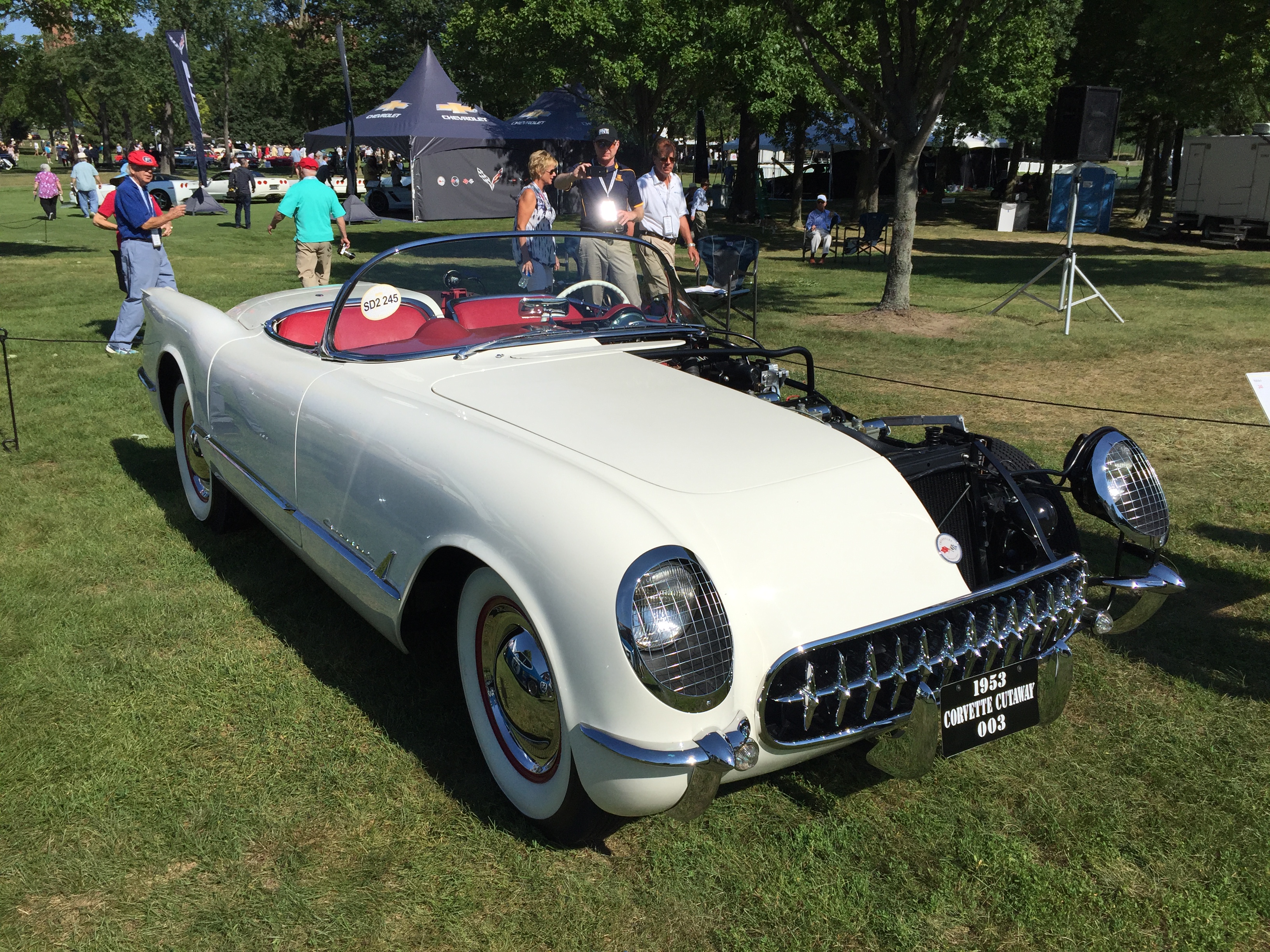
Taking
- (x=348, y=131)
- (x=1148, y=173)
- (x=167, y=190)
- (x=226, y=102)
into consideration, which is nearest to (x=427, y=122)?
(x=348, y=131)

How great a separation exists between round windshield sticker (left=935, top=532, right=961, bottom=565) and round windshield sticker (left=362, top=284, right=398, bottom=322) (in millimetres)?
Result: 2289

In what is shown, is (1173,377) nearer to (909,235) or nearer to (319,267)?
(909,235)

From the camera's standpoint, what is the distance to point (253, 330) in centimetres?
442

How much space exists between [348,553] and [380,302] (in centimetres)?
118

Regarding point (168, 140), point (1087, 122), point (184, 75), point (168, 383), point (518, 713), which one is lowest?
point (518, 713)

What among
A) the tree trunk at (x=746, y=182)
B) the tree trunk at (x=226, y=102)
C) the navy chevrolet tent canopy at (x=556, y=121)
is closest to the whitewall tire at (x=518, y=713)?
the navy chevrolet tent canopy at (x=556, y=121)

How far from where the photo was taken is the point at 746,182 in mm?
28031

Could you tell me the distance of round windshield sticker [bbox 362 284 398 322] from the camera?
3.86 m

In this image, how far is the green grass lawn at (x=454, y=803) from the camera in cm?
239

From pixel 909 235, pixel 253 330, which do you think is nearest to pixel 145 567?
pixel 253 330

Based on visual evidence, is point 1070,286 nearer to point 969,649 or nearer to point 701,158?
point 969,649

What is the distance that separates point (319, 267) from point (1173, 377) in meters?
8.68

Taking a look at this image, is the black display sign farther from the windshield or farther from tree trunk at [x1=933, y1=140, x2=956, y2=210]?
tree trunk at [x1=933, y1=140, x2=956, y2=210]

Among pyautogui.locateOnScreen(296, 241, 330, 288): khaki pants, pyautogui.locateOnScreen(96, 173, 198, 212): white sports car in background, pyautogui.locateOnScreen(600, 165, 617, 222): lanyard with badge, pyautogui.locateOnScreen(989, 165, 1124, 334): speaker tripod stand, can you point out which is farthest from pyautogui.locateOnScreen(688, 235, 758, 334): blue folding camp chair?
pyautogui.locateOnScreen(96, 173, 198, 212): white sports car in background
